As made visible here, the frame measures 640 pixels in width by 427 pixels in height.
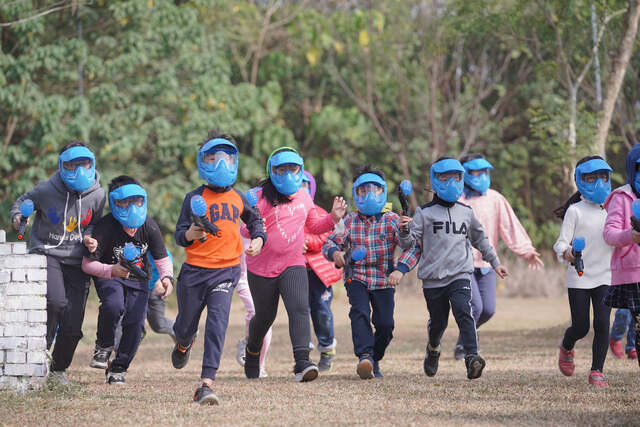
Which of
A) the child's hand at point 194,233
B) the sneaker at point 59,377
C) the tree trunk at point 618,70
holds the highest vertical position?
the tree trunk at point 618,70

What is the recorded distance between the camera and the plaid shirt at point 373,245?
27.4 feet

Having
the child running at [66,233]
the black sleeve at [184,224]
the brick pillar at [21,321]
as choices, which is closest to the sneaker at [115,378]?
the child running at [66,233]

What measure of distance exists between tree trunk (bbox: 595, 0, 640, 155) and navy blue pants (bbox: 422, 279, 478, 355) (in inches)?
213

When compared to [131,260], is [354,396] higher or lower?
lower

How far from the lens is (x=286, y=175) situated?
811 cm

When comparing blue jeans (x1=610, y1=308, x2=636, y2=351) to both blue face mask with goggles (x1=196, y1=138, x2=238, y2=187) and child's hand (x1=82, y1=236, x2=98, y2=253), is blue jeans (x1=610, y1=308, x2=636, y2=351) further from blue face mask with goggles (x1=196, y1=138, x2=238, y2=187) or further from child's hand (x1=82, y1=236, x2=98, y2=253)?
child's hand (x1=82, y1=236, x2=98, y2=253)

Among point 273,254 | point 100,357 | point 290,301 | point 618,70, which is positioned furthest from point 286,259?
point 618,70

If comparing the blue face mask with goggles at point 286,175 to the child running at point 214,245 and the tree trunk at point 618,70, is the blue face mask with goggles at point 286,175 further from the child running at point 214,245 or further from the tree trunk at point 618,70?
the tree trunk at point 618,70

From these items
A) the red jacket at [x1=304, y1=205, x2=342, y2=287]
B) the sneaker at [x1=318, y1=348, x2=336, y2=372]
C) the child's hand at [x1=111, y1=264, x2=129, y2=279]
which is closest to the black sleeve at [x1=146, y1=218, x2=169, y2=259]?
the child's hand at [x1=111, y1=264, x2=129, y2=279]

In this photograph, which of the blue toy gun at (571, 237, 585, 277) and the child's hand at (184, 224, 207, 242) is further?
the blue toy gun at (571, 237, 585, 277)

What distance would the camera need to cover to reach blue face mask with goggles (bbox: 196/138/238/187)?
23.5ft

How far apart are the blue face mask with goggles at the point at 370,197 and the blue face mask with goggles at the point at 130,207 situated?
1917 millimetres

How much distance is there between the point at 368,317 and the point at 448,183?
138 cm

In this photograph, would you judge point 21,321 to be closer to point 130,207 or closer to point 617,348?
point 130,207
